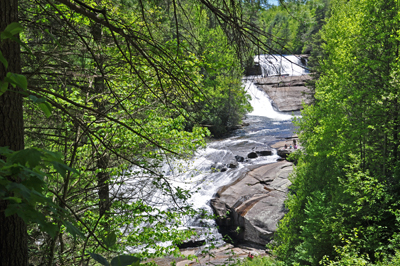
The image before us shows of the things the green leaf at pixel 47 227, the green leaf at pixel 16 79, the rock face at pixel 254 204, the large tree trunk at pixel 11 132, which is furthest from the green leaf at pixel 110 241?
the rock face at pixel 254 204

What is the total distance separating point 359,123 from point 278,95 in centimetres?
2730

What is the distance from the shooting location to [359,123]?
8805 millimetres

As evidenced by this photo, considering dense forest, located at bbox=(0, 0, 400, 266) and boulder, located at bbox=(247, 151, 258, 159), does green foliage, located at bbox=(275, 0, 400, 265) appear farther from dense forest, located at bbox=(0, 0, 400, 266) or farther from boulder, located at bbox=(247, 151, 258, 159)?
boulder, located at bbox=(247, 151, 258, 159)

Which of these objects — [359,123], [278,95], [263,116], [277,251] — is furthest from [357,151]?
[278,95]

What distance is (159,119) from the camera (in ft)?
19.3

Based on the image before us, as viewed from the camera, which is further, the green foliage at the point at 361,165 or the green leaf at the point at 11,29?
the green foliage at the point at 361,165

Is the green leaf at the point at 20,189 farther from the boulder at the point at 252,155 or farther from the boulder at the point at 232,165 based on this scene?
the boulder at the point at 252,155

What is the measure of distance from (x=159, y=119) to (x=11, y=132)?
3876 millimetres

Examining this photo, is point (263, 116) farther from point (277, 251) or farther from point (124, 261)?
point (124, 261)

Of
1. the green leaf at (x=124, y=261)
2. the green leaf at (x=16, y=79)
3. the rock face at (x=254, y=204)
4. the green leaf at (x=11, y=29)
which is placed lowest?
the rock face at (x=254, y=204)

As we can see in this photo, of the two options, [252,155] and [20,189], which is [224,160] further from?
[20,189]

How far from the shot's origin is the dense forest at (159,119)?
7.36 feet

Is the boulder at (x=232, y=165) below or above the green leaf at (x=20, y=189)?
below

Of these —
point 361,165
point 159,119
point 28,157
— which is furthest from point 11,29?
point 361,165
